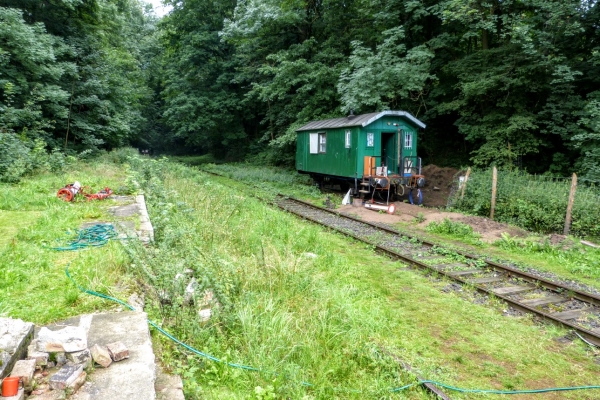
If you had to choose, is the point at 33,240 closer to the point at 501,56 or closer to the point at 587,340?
the point at 587,340

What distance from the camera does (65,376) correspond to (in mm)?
2396

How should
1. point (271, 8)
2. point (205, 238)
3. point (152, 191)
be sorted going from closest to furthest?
point (205, 238), point (152, 191), point (271, 8)

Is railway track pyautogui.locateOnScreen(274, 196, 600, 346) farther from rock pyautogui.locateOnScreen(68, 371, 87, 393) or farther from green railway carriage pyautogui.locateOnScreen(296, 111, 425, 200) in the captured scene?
rock pyautogui.locateOnScreen(68, 371, 87, 393)

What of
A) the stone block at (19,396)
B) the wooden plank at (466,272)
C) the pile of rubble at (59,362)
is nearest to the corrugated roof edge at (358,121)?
the wooden plank at (466,272)

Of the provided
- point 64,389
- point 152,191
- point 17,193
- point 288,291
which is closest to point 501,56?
point 152,191

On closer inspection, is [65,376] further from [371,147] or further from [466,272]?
[371,147]

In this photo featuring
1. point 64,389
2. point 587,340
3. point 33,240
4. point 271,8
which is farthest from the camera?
point 271,8

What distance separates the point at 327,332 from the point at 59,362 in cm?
255

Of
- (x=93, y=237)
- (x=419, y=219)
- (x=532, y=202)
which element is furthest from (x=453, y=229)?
(x=93, y=237)

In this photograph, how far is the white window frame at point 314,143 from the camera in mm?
17719

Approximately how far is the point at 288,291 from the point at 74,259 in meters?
2.58

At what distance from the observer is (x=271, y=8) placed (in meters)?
22.1

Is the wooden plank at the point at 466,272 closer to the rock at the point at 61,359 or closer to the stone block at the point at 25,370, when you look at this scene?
the rock at the point at 61,359

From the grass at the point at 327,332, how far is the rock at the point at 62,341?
78cm
